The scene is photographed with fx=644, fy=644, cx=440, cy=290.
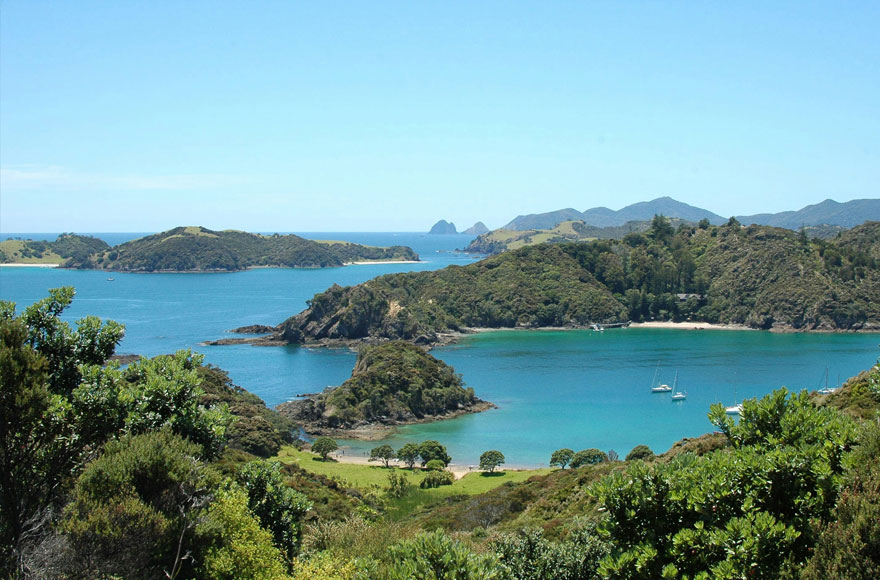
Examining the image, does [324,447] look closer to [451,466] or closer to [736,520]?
[451,466]

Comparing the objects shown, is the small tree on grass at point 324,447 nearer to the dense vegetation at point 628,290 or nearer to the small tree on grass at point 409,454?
the small tree on grass at point 409,454

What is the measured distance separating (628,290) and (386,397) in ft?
258

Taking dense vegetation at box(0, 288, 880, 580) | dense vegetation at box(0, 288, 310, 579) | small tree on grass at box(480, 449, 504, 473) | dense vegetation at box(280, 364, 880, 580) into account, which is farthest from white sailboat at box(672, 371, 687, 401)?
dense vegetation at box(0, 288, 310, 579)

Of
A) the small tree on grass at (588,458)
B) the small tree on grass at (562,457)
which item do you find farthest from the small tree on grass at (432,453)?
the small tree on grass at (588,458)

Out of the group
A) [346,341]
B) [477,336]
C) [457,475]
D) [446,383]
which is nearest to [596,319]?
[477,336]

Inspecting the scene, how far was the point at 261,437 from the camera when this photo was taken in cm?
5000

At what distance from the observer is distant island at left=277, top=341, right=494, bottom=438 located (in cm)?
6662

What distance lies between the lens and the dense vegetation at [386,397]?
221 feet

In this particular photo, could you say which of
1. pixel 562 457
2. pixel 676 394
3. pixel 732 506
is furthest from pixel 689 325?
pixel 732 506

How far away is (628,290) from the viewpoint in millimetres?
134000

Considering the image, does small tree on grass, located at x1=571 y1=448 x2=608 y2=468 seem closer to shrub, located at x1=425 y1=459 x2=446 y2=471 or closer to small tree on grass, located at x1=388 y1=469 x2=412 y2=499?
shrub, located at x1=425 y1=459 x2=446 y2=471

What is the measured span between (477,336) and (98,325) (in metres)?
101

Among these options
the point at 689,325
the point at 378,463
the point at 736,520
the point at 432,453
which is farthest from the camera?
the point at 689,325

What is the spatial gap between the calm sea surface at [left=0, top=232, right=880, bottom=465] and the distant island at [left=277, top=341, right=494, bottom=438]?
3327 millimetres
